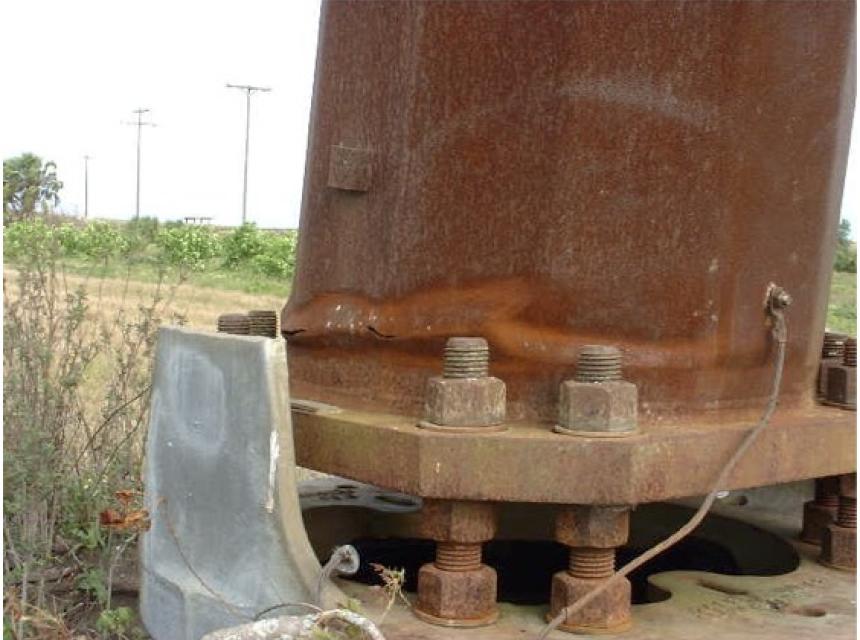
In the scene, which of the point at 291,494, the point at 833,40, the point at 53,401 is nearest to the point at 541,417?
the point at 291,494

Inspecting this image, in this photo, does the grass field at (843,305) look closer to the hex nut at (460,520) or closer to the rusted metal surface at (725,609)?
the rusted metal surface at (725,609)

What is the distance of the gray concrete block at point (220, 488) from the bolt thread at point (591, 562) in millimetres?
534

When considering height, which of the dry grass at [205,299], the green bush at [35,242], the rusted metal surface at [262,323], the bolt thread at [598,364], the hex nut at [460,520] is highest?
the green bush at [35,242]

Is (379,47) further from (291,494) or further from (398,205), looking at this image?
(291,494)

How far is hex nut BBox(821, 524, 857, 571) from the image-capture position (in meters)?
3.00

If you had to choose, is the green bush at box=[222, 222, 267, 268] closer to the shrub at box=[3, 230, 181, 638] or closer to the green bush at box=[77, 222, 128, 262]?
the green bush at box=[77, 222, 128, 262]

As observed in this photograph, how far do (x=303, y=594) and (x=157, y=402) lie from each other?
24.5 inches

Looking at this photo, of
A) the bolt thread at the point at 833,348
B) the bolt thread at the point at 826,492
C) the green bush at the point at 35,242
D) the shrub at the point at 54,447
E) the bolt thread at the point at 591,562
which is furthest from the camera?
the green bush at the point at 35,242

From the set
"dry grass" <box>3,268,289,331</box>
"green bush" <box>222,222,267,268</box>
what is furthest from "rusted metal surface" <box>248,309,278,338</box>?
"green bush" <box>222,222,267,268</box>

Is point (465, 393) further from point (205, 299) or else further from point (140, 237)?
point (205, 299)

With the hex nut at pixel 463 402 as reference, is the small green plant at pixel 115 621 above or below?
below

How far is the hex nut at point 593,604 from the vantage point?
2.41 metres

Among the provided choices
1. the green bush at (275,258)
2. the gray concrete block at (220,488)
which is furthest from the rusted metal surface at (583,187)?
the green bush at (275,258)

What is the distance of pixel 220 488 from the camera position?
98.7 inches
